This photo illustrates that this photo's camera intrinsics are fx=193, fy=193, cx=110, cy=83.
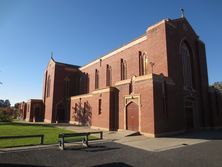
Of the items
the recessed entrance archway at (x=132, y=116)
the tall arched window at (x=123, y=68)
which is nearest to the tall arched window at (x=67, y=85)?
the tall arched window at (x=123, y=68)

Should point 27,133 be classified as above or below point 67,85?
below

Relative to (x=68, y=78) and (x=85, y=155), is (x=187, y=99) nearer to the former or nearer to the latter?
(x=85, y=155)

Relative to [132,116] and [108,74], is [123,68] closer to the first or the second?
[108,74]

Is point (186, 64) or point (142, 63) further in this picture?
point (142, 63)

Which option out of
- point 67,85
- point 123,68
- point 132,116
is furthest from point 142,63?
A: point 67,85

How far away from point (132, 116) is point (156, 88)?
4186 millimetres

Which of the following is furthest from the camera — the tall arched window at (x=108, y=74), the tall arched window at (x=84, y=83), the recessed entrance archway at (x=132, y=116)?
the tall arched window at (x=84, y=83)

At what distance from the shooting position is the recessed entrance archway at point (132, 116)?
1994 cm

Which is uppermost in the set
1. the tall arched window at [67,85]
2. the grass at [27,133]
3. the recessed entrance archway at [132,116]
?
the tall arched window at [67,85]

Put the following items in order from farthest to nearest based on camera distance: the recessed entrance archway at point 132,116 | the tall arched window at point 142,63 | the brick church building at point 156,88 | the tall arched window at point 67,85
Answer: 1. the tall arched window at point 67,85
2. the tall arched window at point 142,63
3. the recessed entrance archway at point 132,116
4. the brick church building at point 156,88

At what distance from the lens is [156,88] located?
61.2 ft

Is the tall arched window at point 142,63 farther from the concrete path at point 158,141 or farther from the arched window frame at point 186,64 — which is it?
the concrete path at point 158,141

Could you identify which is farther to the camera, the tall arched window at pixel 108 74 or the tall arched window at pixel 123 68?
the tall arched window at pixel 108 74

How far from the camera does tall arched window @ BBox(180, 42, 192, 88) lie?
24709mm
